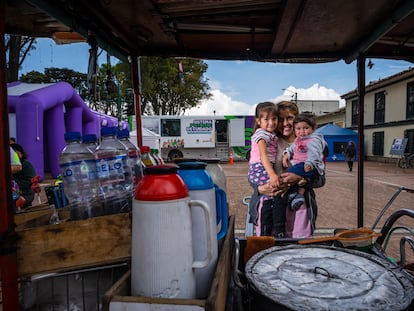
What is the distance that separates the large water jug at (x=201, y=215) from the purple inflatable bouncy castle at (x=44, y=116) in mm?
6971

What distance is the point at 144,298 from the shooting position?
64 cm

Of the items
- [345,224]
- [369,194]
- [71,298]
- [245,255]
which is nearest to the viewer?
[71,298]

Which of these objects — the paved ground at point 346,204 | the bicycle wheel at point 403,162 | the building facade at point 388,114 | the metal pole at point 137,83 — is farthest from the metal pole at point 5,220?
the building facade at point 388,114

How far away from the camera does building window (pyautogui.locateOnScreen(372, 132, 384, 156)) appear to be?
1923 centimetres

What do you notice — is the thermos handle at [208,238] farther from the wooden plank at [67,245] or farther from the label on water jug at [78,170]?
the label on water jug at [78,170]

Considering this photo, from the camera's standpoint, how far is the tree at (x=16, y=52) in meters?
13.3

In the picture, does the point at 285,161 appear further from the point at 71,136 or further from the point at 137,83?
the point at 71,136

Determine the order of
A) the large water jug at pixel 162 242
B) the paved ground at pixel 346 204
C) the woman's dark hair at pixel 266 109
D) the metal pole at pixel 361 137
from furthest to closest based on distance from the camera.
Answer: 1. the paved ground at pixel 346 204
2. the metal pole at pixel 361 137
3. the woman's dark hair at pixel 266 109
4. the large water jug at pixel 162 242

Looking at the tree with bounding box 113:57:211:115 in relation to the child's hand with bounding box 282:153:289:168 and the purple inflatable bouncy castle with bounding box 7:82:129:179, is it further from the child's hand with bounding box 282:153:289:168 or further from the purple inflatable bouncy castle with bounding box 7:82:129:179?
the child's hand with bounding box 282:153:289:168

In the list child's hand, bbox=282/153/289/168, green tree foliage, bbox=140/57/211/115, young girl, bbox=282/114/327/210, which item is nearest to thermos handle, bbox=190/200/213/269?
young girl, bbox=282/114/327/210

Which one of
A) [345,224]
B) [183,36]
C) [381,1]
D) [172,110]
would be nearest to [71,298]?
[183,36]

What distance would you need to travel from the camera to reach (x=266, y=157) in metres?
2.32

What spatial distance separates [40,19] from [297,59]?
2.24 m

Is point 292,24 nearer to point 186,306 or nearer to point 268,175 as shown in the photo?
point 268,175
